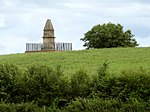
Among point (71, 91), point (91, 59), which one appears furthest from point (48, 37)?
point (71, 91)

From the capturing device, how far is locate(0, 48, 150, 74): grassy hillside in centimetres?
3759

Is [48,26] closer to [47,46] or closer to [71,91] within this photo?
[47,46]

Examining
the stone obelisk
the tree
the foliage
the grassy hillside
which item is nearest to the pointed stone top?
the stone obelisk

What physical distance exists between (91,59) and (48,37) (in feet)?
130

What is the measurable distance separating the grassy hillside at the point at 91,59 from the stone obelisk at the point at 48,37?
31.1 metres

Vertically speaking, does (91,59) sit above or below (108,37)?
below


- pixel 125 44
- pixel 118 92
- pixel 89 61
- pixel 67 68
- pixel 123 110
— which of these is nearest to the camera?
pixel 123 110

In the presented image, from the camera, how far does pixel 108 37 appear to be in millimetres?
78500

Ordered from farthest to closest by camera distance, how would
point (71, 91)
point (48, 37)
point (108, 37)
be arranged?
point (48, 37) → point (108, 37) → point (71, 91)

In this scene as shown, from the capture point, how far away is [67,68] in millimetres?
36969

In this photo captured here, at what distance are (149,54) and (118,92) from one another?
19.5 m

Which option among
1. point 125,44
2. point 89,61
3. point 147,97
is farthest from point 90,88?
point 125,44

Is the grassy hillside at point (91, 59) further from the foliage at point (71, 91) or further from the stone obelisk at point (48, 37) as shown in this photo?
the stone obelisk at point (48, 37)

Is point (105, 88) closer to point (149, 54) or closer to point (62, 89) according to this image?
point (62, 89)
